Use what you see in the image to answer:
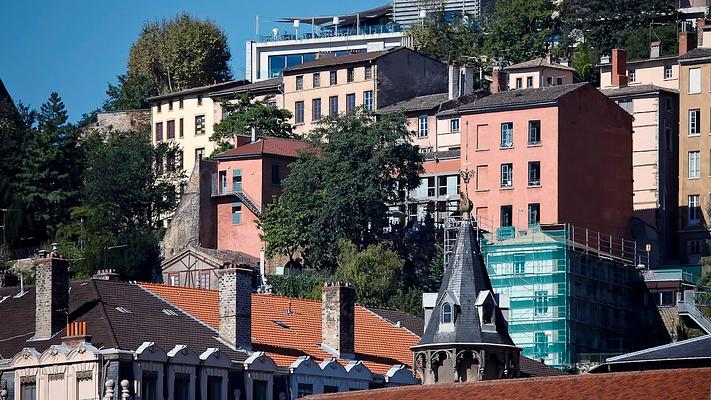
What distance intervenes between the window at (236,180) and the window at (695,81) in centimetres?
2473

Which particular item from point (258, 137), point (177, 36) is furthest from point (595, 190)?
point (177, 36)

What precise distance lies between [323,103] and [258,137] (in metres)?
7.27

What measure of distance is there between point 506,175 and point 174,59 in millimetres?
44382

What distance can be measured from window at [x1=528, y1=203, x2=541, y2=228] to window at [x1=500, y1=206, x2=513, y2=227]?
1.16 meters

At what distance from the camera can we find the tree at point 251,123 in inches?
5423

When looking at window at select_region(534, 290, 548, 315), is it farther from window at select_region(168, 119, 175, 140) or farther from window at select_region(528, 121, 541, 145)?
window at select_region(168, 119, 175, 140)

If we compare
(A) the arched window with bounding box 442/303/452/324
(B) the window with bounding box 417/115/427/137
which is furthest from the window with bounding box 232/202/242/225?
(A) the arched window with bounding box 442/303/452/324

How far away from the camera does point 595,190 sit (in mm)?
120500

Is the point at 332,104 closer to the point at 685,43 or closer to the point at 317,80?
the point at 317,80

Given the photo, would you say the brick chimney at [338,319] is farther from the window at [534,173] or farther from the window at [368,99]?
the window at [368,99]

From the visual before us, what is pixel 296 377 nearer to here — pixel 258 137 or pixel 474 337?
pixel 474 337

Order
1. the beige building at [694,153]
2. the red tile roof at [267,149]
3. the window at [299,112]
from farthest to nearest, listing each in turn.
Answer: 1. the window at [299,112]
2. the beige building at [694,153]
3. the red tile roof at [267,149]

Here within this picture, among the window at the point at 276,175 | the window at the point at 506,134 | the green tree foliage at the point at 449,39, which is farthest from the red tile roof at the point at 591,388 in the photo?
the green tree foliage at the point at 449,39

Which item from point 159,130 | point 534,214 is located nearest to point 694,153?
point 534,214
